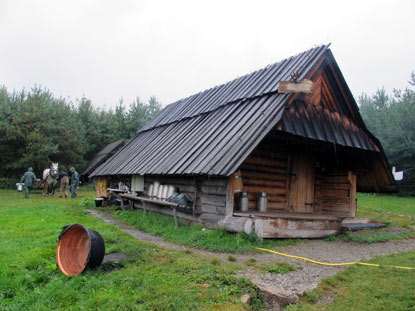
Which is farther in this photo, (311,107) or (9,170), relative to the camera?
(9,170)

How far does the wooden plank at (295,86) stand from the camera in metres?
9.48

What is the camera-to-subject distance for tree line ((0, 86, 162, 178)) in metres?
26.4

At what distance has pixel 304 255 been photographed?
7.20m

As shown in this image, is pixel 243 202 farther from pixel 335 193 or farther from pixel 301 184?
pixel 335 193

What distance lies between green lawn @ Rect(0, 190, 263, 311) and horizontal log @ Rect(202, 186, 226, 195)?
7.99 ft

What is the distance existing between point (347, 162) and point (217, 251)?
303 inches

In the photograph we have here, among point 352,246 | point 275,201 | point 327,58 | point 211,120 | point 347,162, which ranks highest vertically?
point 327,58

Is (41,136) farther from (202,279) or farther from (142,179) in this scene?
(202,279)

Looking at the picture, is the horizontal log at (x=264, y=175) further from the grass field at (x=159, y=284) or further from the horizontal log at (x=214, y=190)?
the grass field at (x=159, y=284)

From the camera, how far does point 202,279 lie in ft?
16.3

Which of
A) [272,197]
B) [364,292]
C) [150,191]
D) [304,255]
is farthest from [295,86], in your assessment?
[150,191]

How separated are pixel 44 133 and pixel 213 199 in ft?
77.8

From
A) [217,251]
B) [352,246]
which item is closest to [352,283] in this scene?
[217,251]

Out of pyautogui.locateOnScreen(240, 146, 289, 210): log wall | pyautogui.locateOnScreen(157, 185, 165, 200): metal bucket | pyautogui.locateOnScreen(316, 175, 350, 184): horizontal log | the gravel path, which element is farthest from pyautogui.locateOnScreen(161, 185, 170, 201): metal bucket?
pyautogui.locateOnScreen(316, 175, 350, 184): horizontal log
